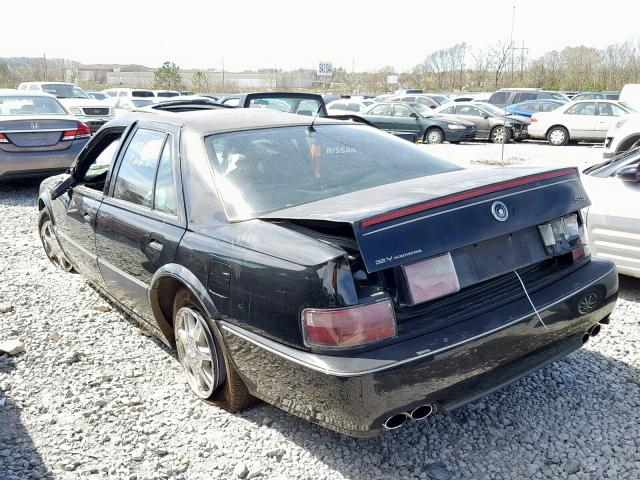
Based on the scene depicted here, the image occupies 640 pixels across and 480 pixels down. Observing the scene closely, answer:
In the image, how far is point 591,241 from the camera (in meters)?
4.68

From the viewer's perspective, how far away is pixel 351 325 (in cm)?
228

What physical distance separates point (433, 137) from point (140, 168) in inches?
653

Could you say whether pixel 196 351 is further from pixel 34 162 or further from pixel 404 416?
pixel 34 162

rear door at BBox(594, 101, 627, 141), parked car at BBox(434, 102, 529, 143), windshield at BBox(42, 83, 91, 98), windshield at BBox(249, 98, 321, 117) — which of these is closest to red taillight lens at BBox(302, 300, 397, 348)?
windshield at BBox(249, 98, 321, 117)

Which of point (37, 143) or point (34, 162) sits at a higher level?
point (37, 143)

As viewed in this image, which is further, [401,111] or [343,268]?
[401,111]

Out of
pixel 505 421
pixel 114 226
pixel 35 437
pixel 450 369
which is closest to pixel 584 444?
pixel 505 421

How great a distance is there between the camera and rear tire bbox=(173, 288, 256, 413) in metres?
2.91

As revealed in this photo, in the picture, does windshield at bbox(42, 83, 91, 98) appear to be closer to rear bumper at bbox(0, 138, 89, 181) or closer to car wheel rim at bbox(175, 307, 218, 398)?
rear bumper at bbox(0, 138, 89, 181)

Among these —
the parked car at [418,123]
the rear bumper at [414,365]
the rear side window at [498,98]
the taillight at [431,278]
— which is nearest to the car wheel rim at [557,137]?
the parked car at [418,123]

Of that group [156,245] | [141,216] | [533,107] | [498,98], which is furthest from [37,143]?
[498,98]

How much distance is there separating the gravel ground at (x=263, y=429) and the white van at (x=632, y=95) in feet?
54.3

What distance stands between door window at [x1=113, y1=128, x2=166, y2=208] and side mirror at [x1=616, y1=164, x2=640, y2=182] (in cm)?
347

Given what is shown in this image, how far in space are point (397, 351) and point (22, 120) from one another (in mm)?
7968
